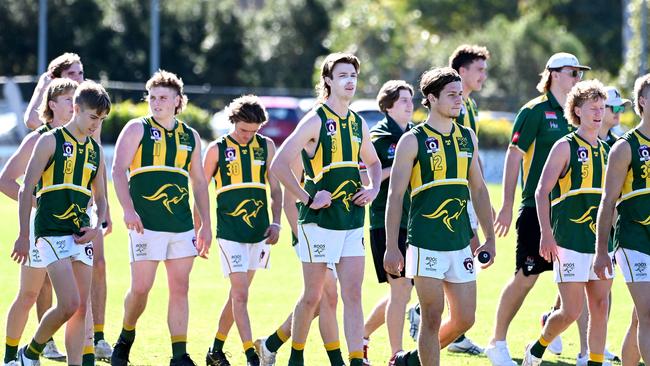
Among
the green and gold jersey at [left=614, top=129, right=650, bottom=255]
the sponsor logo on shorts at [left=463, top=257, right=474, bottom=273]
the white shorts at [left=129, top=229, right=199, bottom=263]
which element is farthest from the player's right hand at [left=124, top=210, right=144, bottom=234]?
the green and gold jersey at [left=614, top=129, right=650, bottom=255]

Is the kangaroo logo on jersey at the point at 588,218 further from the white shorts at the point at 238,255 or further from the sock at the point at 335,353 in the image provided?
the white shorts at the point at 238,255

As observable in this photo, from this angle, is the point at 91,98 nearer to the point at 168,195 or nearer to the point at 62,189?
the point at 62,189

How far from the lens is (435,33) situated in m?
65.5

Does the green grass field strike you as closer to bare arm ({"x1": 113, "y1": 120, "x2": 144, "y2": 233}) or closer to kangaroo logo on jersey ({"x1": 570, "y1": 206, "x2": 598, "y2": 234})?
bare arm ({"x1": 113, "y1": 120, "x2": 144, "y2": 233})

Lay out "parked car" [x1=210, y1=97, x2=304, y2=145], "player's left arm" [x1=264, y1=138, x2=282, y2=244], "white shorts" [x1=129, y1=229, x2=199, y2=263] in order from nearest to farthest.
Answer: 1. "white shorts" [x1=129, y1=229, x2=199, y2=263]
2. "player's left arm" [x1=264, y1=138, x2=282, y2=244]
3. "parked car" [x1=210, y1=97, x2=304, y2=145]

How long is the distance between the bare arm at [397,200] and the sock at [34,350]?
7.83ft

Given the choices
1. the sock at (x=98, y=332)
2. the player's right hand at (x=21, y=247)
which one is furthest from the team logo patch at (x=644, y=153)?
the sock at (x=98, y=332)

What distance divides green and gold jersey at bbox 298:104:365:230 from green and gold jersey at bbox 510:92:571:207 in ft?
5.80

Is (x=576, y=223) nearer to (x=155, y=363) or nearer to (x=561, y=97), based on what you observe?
(x=561, y=97)

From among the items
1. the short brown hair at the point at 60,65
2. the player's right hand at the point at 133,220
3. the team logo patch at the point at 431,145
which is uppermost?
the short brown hair at the point at 60,65

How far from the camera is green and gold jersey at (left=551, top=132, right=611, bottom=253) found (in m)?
8.47

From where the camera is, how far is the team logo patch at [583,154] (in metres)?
8.47

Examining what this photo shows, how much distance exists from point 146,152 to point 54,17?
1589 inches

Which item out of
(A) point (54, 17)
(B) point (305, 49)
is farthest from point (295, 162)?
(B) point (305, 49)
